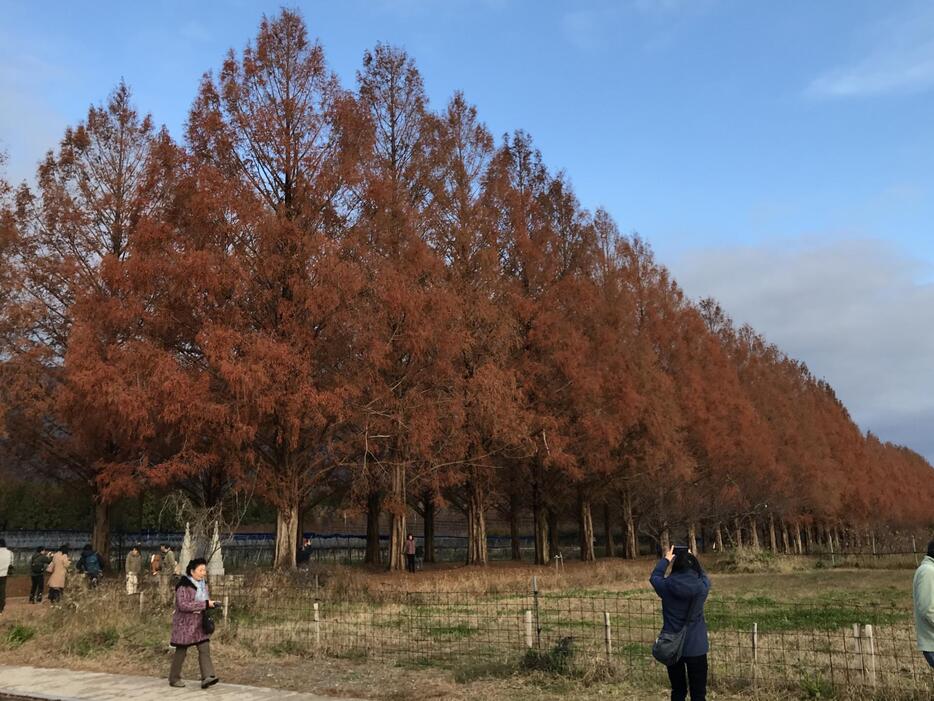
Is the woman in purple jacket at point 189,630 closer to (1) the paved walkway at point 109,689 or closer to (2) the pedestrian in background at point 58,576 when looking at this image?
(1) the paved walkway at point 109,689

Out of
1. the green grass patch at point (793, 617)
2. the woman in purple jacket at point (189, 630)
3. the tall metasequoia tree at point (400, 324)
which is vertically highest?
the tall metasequoia tree at point (400, 324)

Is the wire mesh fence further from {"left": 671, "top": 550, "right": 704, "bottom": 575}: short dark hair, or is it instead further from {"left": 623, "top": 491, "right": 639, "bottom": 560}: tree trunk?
{"left": 623, "top": 491, "right": 639, "bottom": 560}: tree trunk

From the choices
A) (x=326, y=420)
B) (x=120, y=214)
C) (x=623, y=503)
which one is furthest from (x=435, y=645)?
(x=623, y=503)

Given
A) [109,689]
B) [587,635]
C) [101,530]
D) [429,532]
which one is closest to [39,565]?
[101,530]

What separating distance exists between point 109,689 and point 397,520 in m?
17.7

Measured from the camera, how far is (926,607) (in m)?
6.18

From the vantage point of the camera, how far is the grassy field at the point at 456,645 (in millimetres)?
8234

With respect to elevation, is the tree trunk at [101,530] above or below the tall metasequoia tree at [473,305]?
Answer: below

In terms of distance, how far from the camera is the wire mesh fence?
8273 millimetres

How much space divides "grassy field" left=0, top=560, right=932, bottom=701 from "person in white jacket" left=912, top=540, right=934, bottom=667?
1.32 m

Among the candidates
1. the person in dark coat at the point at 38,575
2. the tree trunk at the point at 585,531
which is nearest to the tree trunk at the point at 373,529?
the tree trunk at the point at 585,531

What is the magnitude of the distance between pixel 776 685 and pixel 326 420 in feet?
46.2

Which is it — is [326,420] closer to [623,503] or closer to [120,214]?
[120,214]

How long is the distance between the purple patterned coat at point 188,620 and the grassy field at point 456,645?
0.94 metres
